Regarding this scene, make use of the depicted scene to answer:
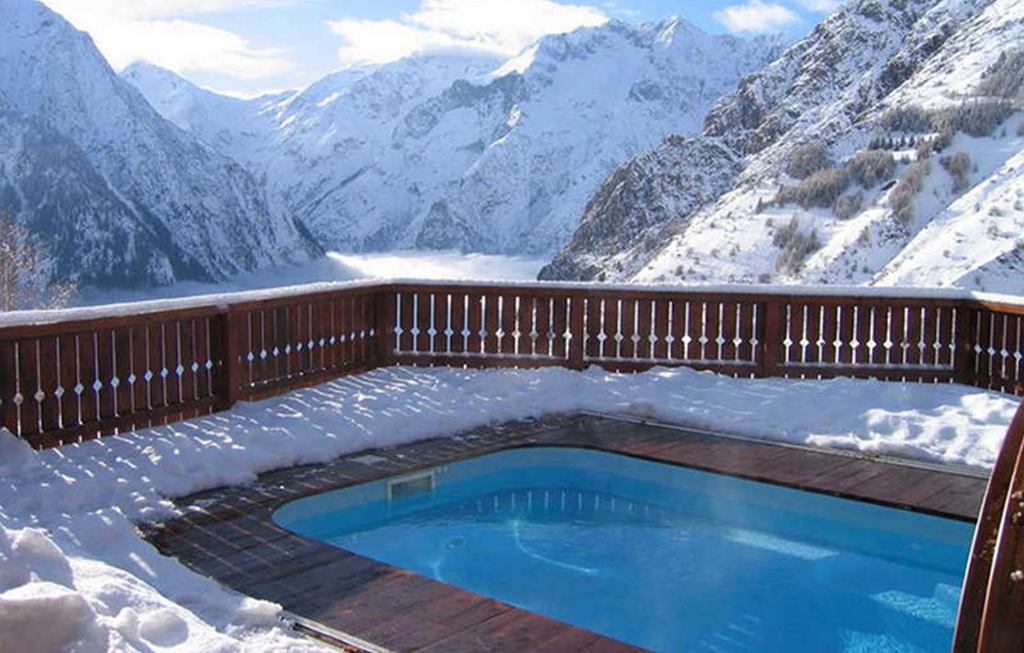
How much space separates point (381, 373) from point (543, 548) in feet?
11.4

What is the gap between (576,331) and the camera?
8.80m

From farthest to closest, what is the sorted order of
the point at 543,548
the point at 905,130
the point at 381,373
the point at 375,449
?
the point at 905,130 < the point at 381,373 < the point at 375,449 < the point at 543,548

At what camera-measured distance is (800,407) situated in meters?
7.57

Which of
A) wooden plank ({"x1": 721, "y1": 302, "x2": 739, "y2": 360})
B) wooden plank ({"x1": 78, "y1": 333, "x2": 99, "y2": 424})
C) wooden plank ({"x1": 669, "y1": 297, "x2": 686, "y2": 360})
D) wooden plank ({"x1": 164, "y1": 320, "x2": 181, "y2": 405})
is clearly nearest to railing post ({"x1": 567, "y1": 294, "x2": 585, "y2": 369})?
wooden plank ({"x1": 669, "y1": 297, "x2": 686, "y2": 360})

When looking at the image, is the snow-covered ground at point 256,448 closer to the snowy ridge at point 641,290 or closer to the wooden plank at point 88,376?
the wooden plank at point 88,376

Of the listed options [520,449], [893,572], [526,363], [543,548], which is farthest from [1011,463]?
[526,363]

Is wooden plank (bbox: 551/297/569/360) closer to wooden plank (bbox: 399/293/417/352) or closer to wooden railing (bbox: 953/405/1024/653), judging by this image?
wooden plank (bbox: 399/293/417/352)

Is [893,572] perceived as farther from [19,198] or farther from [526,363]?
[19,198]

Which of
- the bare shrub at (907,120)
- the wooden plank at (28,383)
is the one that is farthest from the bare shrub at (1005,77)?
the wooden plank at (28,383)

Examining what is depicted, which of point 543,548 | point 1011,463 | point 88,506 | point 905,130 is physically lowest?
point 543,548

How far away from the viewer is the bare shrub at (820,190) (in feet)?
109

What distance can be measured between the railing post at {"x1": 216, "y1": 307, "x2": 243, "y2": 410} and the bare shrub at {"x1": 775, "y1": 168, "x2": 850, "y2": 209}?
28720 millimetres

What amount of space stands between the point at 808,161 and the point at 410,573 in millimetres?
36552

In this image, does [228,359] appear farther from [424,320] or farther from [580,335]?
[580,335]
